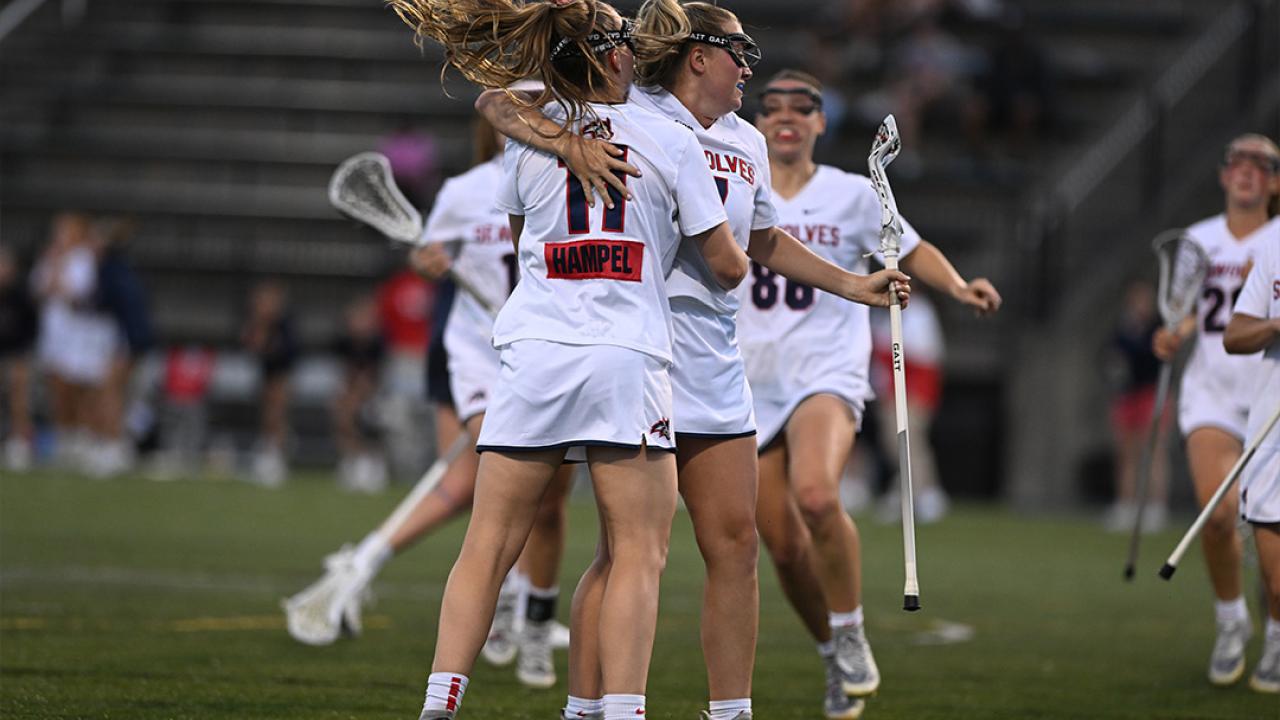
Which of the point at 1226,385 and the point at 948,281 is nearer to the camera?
the point at 948,281

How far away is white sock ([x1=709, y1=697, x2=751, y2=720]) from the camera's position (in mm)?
6090

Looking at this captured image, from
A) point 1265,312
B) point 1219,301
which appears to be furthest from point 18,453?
point 1265,312

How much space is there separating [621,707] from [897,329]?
5.15ft

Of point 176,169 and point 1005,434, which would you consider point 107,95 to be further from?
point 1005,434

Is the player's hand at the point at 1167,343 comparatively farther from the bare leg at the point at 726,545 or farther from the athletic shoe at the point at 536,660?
the bare leg at the point at 726,545

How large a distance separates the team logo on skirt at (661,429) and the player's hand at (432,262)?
3.07m

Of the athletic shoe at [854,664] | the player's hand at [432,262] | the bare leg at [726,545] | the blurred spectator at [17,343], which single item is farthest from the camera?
the blurred spectator at [17,343]

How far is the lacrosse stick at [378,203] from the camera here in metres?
8.69

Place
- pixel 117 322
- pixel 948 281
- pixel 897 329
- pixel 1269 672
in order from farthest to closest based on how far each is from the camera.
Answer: pixel 117 322
pixel 1269 672
pixel 948 281
pixel 897 329

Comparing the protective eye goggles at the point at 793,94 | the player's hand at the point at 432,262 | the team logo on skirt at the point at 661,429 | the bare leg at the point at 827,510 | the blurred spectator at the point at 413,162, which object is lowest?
the bare leg at the point at 827,510

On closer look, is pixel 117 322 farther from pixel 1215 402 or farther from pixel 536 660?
pixel 1215 402

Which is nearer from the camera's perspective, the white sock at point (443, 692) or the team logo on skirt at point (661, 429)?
the white sock at point (443, 692)

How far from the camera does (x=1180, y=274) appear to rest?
883 cm

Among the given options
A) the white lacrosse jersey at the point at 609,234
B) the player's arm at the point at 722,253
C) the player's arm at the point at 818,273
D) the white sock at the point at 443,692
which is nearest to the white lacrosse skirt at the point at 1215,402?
the player's arm at the point at 818,273
